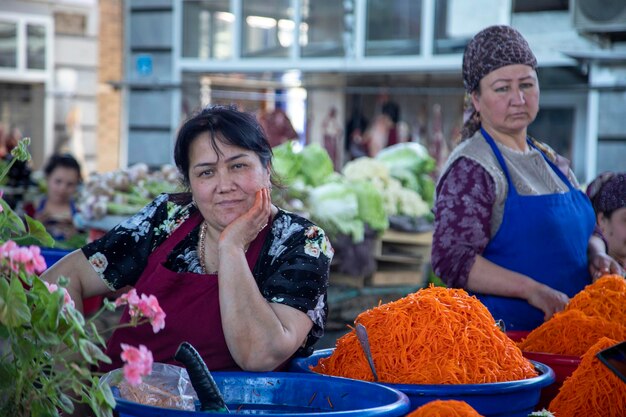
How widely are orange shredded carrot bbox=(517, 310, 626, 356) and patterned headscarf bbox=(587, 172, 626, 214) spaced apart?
953mm

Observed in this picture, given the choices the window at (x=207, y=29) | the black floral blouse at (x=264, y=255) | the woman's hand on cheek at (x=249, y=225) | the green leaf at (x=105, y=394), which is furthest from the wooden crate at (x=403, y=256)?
the green leaf at (x=105, y=394)

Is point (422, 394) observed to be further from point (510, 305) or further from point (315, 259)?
point (510, 305)

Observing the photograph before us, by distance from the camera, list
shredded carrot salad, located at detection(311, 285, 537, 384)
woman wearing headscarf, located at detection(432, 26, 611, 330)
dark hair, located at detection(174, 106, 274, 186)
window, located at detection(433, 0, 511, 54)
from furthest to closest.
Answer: window, located at detection(433, 0, 511, 54)
woman wearing headscarf, located at detection(432, 26, 611, 330)
dark hair, located at detection(174, 106, 274, 186)
shredded carrot salad, located at detection(311, 285, 537, 384)

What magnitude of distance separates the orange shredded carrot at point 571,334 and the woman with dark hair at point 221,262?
0.51 metres

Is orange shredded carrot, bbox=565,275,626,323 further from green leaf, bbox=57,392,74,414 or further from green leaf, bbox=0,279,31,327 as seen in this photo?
green leaf, bbox=0,279,31,327

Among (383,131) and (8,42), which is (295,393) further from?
(8,42)

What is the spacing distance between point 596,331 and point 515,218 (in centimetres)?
79

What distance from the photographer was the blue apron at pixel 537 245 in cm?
277

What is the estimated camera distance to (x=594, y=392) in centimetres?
174

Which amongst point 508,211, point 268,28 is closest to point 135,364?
point 508,211

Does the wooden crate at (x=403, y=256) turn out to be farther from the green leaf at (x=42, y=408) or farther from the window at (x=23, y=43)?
the window at (x=23, y=43)

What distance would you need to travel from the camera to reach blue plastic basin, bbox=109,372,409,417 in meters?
1.59

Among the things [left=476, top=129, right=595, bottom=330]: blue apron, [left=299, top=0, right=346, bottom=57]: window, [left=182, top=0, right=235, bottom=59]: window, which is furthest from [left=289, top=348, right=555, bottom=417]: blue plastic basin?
[left=182, top=0, right=235, bottom=59]: window

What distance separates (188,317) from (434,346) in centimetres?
72
